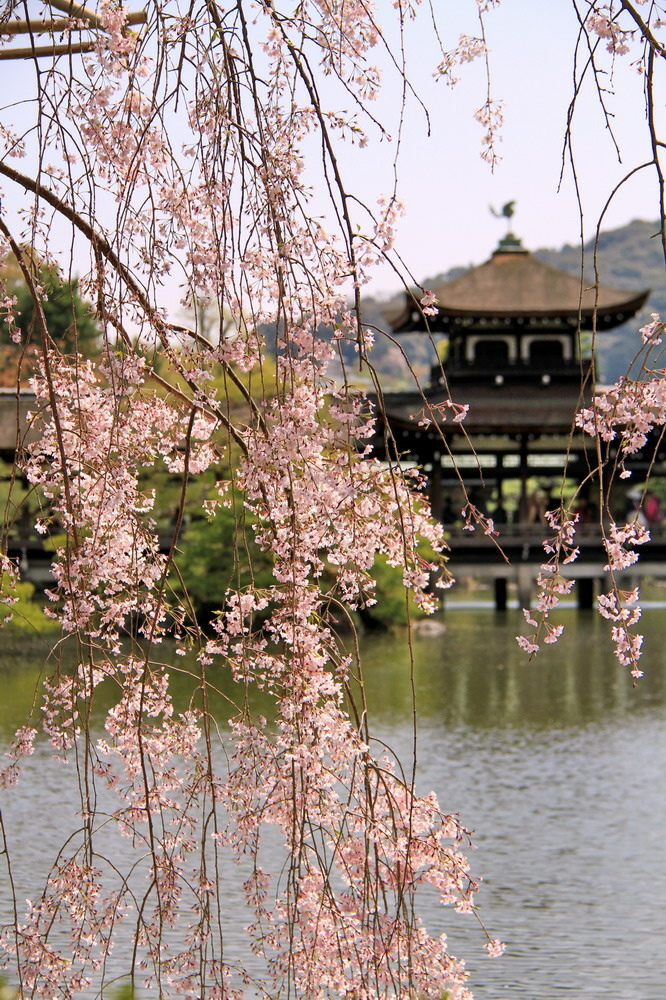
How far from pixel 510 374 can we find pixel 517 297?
1.52 metres

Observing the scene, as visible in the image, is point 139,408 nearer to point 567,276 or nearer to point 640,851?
point 640,851

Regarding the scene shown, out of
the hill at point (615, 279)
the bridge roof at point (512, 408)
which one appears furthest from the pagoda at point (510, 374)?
the hill at point (615, 279)

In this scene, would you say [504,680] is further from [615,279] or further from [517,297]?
[615,279]

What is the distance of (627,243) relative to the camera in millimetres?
95250

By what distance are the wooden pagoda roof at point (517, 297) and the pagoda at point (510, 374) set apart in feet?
0.06

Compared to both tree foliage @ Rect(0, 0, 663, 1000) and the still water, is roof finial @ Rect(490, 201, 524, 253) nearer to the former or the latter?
the still water

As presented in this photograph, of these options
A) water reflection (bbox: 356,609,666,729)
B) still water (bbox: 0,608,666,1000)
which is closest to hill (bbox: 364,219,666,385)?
water reflection (bbox: 356,609,666,729)

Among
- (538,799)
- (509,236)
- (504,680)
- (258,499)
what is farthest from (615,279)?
(258,499)

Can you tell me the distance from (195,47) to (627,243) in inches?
3831

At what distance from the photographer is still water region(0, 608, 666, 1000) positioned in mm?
5566

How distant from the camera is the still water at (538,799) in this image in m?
5.57

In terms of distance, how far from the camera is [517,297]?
75.1 feet

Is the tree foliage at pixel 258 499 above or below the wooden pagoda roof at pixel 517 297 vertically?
below

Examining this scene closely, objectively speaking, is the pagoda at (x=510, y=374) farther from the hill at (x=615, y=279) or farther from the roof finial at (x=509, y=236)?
the hill at (x=615, y=279)
